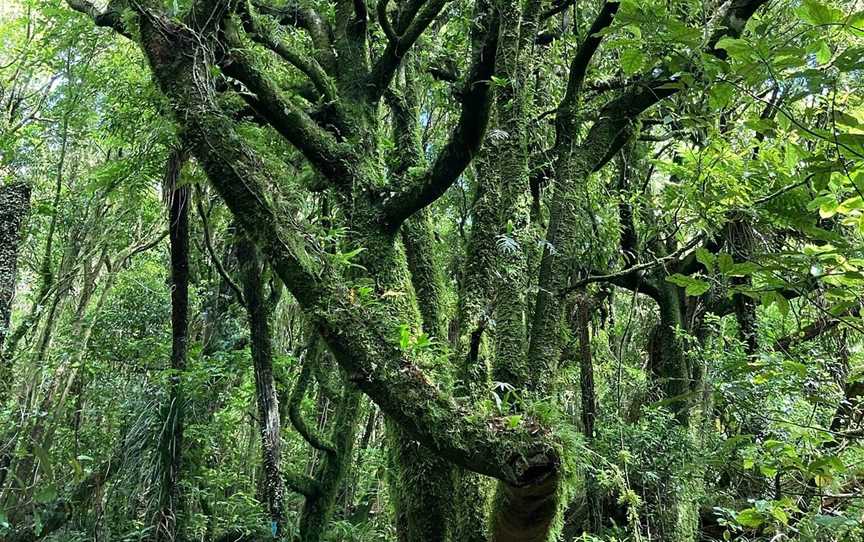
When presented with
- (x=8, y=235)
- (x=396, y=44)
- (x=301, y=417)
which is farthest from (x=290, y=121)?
(x=301, y=417)

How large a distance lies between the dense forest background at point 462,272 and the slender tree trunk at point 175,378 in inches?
0.9

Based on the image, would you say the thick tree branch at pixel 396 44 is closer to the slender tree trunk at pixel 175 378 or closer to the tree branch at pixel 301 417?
the slender tree trunk at pixel 175 378

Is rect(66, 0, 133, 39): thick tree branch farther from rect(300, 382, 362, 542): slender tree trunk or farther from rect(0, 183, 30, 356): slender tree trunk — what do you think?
rect(300, 382, 362, 542): slender tree trunk

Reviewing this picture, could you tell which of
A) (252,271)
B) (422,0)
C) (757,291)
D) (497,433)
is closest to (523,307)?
(497,433)

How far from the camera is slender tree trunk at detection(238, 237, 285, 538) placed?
4.36 meters

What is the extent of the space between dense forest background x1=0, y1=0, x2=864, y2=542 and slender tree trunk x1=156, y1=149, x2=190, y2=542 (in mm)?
Answer: 22

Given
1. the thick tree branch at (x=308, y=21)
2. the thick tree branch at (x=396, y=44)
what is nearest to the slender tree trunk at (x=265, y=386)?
the thick tree branch at (x=396, y=44)

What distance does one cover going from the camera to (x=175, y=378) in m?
4.45

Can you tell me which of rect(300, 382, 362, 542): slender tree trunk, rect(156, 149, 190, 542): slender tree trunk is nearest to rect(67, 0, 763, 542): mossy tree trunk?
rect(156, 149, 190, 542): slender tree trunk

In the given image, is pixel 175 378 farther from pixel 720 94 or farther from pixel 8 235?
pixel 720 94

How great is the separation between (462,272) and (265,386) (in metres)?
1.70

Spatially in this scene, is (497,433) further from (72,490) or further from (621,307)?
(621,307)

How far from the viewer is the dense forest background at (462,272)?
2.16 meters

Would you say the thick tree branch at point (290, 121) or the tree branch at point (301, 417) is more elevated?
the thick tree branch at point (290, 121)
